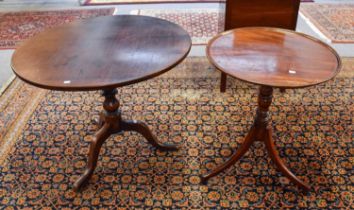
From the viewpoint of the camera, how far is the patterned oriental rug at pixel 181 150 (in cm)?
151

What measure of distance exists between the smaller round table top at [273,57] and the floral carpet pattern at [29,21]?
2355 mm

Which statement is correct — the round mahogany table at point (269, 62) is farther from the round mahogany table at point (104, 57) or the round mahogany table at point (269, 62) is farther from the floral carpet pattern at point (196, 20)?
the floral carpet pattern at point (196, 20)

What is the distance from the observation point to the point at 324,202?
147cm

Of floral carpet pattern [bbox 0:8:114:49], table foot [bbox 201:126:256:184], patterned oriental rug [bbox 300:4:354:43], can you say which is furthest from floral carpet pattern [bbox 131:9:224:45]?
table foot [bbox 201:126:256:184]

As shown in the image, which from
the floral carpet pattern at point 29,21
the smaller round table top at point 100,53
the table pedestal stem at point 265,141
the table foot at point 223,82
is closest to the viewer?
the smaller round table top at point 100,53

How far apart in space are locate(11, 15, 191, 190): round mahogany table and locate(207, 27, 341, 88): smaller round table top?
190 mm

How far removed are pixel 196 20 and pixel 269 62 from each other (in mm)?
2282

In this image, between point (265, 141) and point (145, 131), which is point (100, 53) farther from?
point (265, 141)

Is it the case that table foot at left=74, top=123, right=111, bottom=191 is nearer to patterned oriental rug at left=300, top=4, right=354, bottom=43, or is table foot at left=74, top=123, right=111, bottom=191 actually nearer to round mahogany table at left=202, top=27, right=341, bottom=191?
round mahogany table at left=202, top=27, right=341, bottom=191

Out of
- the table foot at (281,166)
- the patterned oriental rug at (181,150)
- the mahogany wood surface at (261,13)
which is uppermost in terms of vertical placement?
the mahogany wood surface at (261,13)

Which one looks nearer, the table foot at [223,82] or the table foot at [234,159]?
the table foot at [234,159]

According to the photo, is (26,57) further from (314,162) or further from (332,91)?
(332,91)

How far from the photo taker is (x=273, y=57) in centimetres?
137

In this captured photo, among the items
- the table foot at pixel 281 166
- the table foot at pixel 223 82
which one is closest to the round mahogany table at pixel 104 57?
the table foot at pixel 281 166
